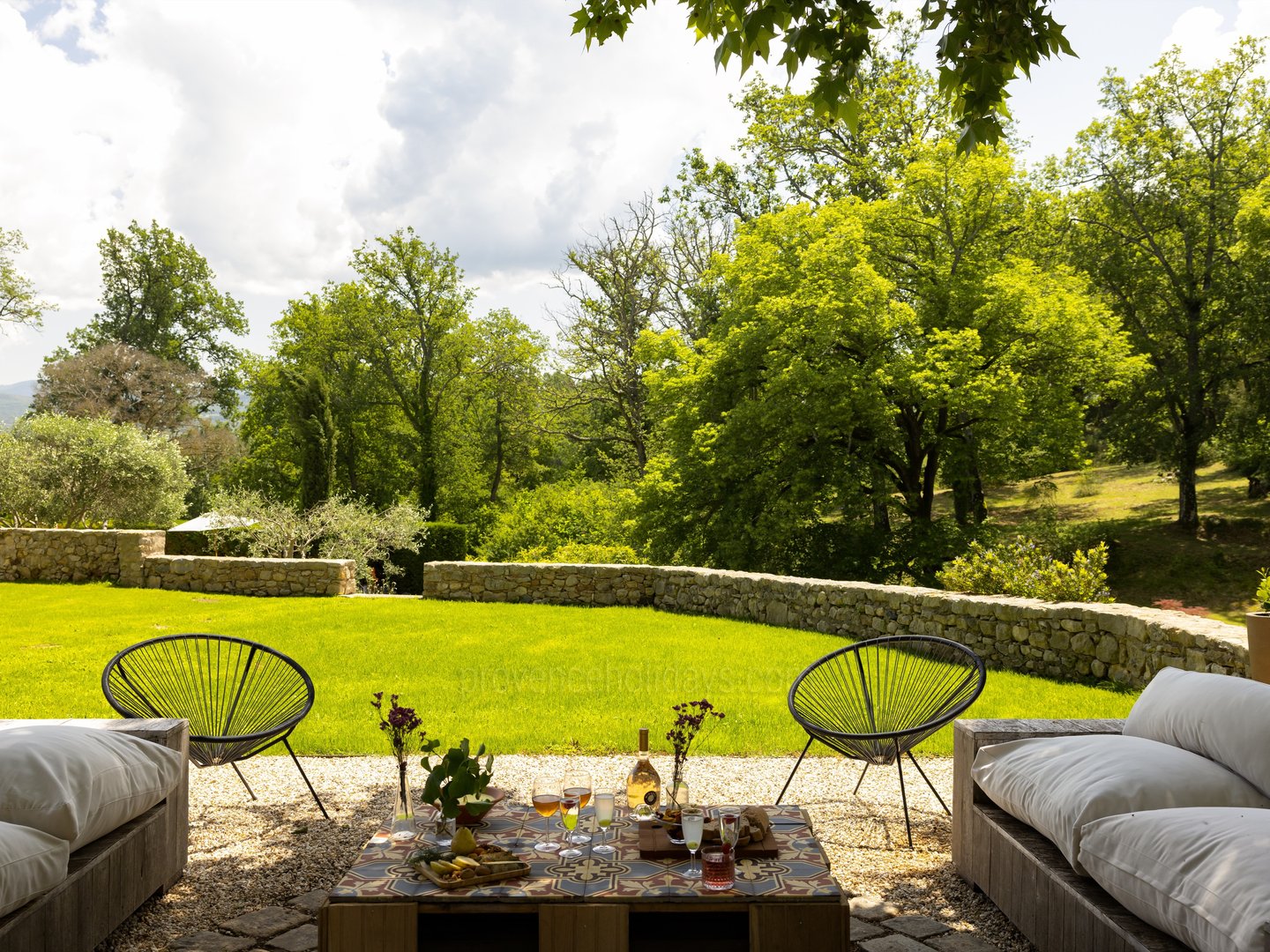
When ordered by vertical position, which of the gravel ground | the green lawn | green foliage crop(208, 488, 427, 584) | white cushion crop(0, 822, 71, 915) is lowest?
the gravel ground

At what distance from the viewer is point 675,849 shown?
2.46 m

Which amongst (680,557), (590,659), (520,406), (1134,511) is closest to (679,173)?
(520,406)

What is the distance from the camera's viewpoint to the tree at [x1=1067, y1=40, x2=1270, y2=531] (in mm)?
16031

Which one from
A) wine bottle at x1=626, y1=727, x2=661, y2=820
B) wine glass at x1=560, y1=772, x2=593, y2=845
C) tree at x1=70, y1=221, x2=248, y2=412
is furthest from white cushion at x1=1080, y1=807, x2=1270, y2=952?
tree at x1=70, y1=221, x2=248, y2=412

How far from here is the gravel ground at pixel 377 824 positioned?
2904 mm

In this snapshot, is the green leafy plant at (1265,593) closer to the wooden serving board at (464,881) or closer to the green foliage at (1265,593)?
the green foliage at (1265,593)

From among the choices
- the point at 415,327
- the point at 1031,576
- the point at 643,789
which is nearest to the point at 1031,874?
the point at 643,789

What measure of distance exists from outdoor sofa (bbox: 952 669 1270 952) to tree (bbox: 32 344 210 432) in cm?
2640

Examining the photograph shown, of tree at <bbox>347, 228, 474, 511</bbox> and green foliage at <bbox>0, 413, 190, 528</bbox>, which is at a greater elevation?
tree at <bbox>347, 228, 474, 511</bbox>

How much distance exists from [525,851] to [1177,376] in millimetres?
17096

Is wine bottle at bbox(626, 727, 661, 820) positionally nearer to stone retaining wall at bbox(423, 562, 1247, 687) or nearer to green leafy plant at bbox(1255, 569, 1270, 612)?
green leafy plant at bbox(1255, 569, 1270, 612)

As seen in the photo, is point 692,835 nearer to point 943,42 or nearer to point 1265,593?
point 943,42

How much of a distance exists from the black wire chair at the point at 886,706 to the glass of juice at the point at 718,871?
1279 millimetres

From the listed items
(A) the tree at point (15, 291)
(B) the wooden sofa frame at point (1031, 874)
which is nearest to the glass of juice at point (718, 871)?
(B) the wooden sofa frame at point (1031, 874)
